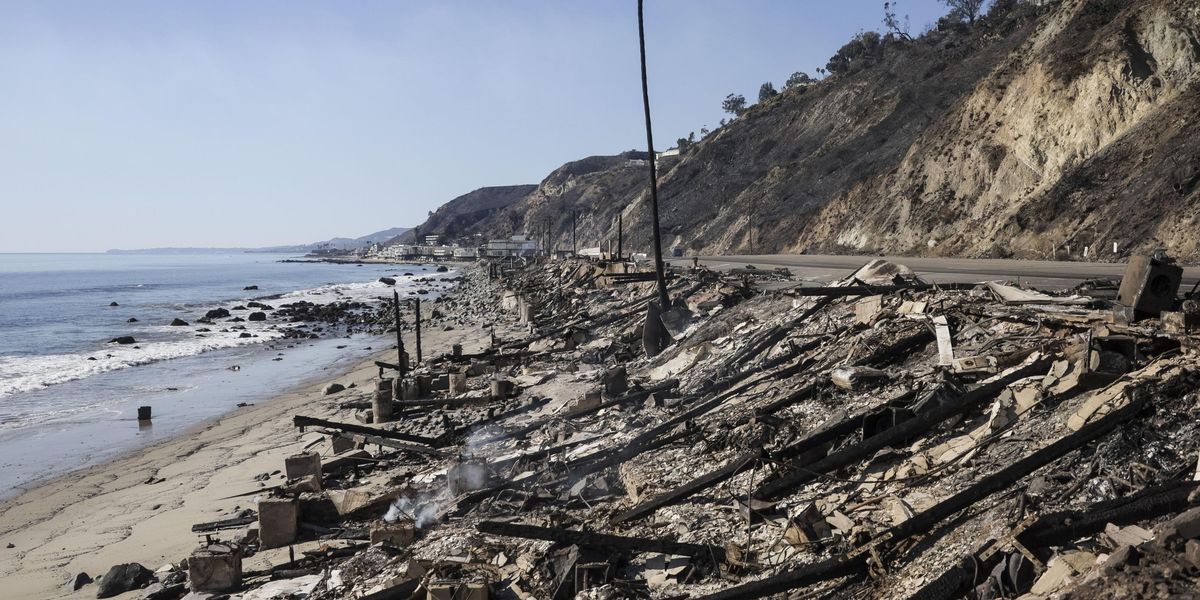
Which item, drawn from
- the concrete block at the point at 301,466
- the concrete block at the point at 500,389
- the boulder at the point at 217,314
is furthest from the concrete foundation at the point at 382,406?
the boulder at the point at 217,314

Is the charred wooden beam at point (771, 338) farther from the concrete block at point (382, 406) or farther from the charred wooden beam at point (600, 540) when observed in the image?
the concrete block at point (382, 406)

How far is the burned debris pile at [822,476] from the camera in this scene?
5566mm

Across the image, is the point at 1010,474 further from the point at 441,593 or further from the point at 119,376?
the point at 119,376

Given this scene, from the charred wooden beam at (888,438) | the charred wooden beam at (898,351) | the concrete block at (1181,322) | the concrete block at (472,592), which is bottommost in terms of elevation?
the concrete block at (472,592)

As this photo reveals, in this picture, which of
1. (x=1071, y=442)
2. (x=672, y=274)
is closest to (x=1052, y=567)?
(x=1071, y=442)

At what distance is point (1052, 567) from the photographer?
489 cm

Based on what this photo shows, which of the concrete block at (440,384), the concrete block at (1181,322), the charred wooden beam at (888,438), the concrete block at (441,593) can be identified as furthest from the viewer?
the concrete block at (440,384)

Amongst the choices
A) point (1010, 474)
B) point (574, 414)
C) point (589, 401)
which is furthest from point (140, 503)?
point (1010, 474)

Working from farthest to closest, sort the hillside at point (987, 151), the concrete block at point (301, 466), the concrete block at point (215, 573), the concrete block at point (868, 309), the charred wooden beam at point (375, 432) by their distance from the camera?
the hillside at point (987, 151) → the charred wooden beam at point (375, 432) → the concrete block at point (868, 309) → the concrete block at point (301, 466) → the concrete block at point (215, 573)

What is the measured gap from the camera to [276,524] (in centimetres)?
916

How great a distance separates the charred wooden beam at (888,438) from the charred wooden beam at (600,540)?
99 cm

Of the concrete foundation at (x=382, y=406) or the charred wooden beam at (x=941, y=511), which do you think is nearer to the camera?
the charred wooden beam at (x=941, y=511)

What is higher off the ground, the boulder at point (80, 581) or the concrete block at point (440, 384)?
the concrete block at point (440, 384)

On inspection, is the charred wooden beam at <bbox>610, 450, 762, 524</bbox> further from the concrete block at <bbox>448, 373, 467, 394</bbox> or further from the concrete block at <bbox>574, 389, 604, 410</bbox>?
the concrete block at <bbox>448, 373, 467, 394</bbox>
